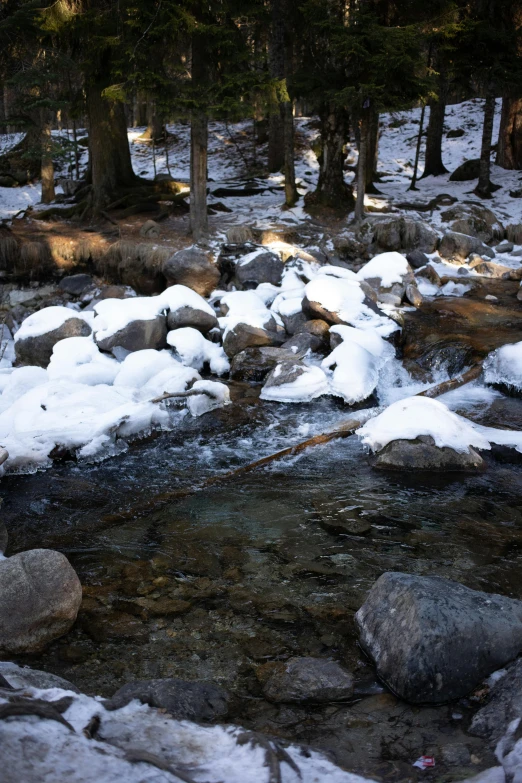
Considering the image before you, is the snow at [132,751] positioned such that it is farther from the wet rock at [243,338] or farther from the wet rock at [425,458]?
the wet rock at [243,338]

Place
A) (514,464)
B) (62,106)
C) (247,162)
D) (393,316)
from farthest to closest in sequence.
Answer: (247,162)
(62,106)
(393,316)
(514,464)

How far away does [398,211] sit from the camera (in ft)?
58.2

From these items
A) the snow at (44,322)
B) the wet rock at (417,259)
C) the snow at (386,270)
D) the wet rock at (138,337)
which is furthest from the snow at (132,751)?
the wet rock at (417,259)

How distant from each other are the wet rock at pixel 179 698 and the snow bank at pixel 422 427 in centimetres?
400

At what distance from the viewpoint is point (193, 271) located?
1241 cm

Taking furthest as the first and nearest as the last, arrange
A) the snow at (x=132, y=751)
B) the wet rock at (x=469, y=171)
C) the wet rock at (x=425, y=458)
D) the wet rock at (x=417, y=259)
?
the wet rock at (x=469, y=171) < the wet rock at (x=417, y=259) < the wet rock at (x=425, y=458) < the snow at (x=132, y=751)

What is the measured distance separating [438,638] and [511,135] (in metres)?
22.0

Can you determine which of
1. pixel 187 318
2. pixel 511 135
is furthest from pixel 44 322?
pixel 511 135

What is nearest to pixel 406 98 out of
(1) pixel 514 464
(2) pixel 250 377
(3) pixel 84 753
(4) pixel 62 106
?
(4) pixel 62 106

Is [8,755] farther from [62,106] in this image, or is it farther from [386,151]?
[386,151]

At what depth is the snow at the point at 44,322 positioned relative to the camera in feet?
33.0

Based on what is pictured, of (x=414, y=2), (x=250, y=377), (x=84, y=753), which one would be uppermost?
(x=414, y=2)

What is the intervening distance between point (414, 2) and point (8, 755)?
1798 cm

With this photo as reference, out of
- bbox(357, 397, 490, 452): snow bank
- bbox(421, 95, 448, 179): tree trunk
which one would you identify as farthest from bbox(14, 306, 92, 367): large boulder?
bbox(421, 95, 448, 179): tree trunk
